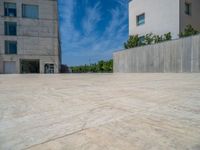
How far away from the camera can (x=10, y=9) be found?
20.9 m

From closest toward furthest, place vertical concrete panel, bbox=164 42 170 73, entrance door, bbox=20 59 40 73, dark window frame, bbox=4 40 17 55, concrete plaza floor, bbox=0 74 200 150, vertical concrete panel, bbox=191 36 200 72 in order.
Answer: concrete plaza floor, bbox=0 74 200 150
vertical concrete panel, bbox=191 36 200 72
vertical concrete panel, bbox=164 42 170 73
dark window frame, bbox=4 40 17 55
entrance door, bbox=20 59 40 73

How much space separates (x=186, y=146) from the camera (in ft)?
2.94

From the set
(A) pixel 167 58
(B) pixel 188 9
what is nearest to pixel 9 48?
(A) pixel 167 58

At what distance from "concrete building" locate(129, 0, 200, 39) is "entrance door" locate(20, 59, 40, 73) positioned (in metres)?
12.6

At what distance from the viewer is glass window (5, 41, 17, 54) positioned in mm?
20594

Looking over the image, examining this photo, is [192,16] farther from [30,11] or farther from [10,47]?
[10,47]

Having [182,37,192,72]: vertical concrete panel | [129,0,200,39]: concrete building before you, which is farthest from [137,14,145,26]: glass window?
[182,37,192,72]: vertical concrete panel

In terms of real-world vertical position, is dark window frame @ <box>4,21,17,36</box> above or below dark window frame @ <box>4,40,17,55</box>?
above

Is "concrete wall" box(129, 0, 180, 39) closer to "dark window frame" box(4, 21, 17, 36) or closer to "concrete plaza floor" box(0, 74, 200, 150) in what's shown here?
"dark window frame" box(4, 21, 17, 36)

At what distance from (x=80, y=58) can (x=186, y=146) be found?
4591 centimetres

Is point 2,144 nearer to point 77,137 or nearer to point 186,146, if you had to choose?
point 77,137

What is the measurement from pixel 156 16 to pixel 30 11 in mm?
15008

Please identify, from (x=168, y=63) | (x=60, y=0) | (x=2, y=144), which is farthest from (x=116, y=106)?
(x=60, y=0)

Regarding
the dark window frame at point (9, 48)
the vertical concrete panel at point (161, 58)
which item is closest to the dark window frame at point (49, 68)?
the dark window frame at point (9, 48)
